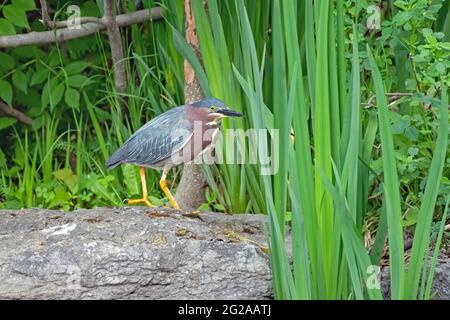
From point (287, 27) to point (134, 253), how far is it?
93cm

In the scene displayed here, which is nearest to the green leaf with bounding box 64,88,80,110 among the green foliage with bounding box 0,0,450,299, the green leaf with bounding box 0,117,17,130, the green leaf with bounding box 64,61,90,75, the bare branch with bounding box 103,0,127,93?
the green foliage with bounding box 0,0,450,299

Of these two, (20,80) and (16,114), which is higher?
(20,80)

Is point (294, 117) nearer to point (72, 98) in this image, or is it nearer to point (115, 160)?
point (115, 160)

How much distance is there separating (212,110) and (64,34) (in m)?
1.75

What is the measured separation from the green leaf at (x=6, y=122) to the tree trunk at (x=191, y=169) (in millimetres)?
1223

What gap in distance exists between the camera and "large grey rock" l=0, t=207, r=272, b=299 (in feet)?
11.8

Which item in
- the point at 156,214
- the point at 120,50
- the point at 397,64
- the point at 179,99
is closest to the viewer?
the point at 156,214

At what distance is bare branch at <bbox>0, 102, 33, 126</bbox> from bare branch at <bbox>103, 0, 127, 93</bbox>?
0.63m

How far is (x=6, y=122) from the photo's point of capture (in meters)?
5.70

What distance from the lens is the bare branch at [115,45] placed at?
5316 millimetres

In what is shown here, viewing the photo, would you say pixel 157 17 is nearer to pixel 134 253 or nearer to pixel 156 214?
pixel 156 214

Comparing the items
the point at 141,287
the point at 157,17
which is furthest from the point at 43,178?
the point at 141,287

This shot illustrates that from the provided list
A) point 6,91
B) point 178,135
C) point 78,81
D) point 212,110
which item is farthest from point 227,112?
point 6,91

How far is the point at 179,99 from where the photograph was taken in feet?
17.0
